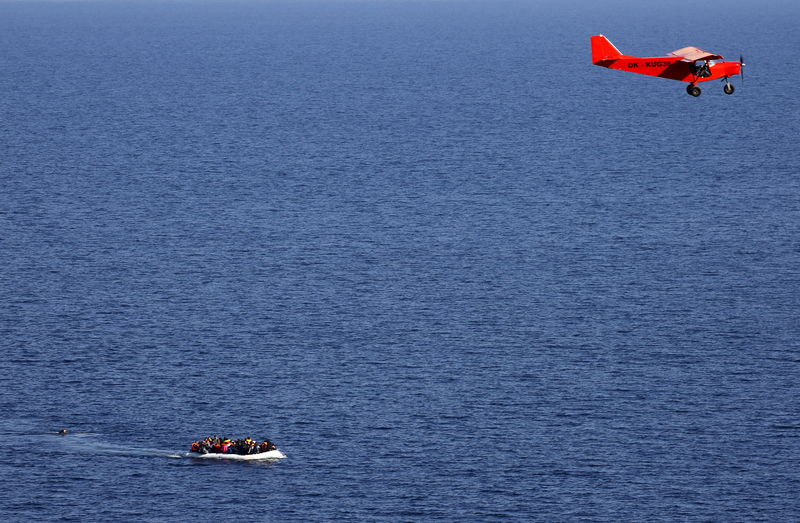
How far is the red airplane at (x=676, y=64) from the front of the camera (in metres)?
104

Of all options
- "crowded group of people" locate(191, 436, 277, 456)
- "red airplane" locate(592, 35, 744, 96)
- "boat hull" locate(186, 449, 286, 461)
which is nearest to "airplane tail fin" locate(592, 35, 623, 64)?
"red airplane" locate(592, 35, 744, 96)

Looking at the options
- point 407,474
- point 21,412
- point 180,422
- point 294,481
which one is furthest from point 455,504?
point 21,412

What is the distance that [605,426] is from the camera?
631 ft

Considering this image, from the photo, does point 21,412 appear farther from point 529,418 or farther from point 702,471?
point 702,471

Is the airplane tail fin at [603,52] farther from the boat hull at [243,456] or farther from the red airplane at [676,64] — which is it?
the boat hull at [243,456]

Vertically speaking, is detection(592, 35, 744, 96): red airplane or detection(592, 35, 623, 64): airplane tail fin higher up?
detection(592, 35, 623, 64): airplane tail fin

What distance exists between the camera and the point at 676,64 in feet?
350

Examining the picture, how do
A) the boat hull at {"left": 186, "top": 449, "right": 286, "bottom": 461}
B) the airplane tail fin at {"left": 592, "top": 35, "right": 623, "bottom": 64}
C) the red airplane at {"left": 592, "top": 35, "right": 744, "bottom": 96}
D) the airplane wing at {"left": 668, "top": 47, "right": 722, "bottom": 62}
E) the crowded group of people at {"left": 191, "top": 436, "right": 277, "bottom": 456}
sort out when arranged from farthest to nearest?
1. the boat hull at {"left": 186, "top": 449, "right": 286, "bottom": 461}
2. the crowded group of people at {"left": 191, "top": 436, "right": 277, "bottom": 456}
3. the airplane tail fin at {"left": 592, "top": 35, "right": 623, "bottom": 64}
4. the red airplane at {"left": 592, "top": 35, "right": 744, "bottom": 96}
5. the airplane wing at {"left": 668, "top": 47, "right": 722, "bottom": 62}

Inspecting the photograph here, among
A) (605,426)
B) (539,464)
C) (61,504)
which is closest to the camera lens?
(61,504)

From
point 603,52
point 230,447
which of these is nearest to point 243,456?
point 230,447

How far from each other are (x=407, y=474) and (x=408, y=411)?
21841mm

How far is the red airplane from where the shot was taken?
104188 mm

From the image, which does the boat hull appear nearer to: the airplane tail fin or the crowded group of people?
the crowded group of people

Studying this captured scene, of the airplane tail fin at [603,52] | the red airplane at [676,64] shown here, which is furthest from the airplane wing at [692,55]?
the airplane tail fin at [603,52]
